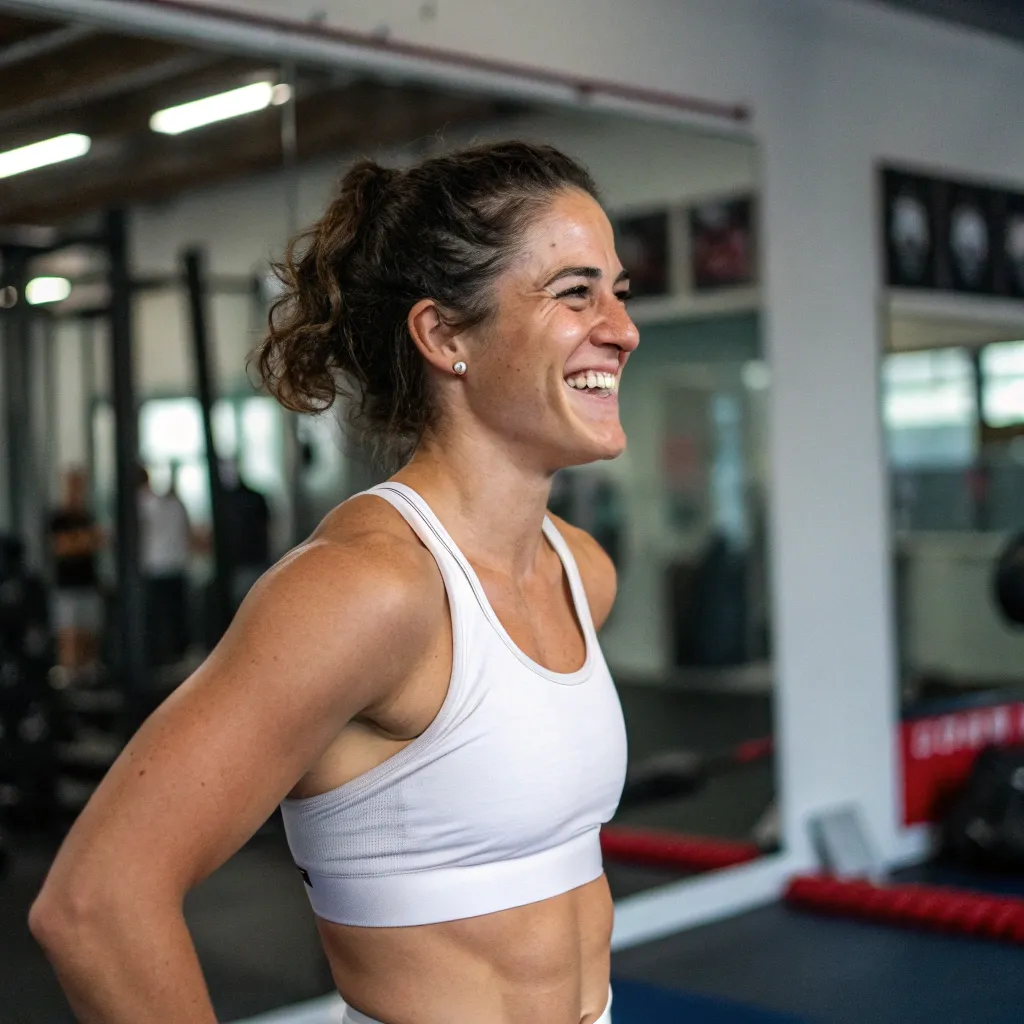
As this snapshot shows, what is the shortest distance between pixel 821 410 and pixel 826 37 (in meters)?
1.17

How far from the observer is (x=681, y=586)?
4.16 meters

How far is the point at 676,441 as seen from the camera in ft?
13.7

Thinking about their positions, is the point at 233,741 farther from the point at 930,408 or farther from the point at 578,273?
the point at 930,408

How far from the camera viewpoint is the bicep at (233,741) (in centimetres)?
103

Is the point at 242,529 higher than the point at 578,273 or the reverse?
the reverse

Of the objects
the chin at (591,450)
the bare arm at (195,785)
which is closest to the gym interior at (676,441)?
the chin at (591,450)

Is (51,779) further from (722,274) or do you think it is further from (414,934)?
(722,274)

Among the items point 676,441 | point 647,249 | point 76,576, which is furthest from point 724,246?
point 76,576

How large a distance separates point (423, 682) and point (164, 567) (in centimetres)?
194

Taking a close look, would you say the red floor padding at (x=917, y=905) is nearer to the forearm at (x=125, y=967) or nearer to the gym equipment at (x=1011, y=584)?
the gym equipment at (x=1011, y=584)

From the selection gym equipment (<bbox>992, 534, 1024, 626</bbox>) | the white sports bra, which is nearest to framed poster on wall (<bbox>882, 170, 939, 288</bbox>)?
gym equipment (<bbox>992, 534, 1024, 626</bbox>)

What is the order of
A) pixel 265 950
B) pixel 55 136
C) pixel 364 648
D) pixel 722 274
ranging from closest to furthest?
pixel 364 648
pixel 55 136
pixel 265 950
pixel 722 274

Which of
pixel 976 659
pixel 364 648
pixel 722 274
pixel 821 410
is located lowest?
pixel 976 659

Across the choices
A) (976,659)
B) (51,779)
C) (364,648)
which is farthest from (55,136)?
(976,659)
